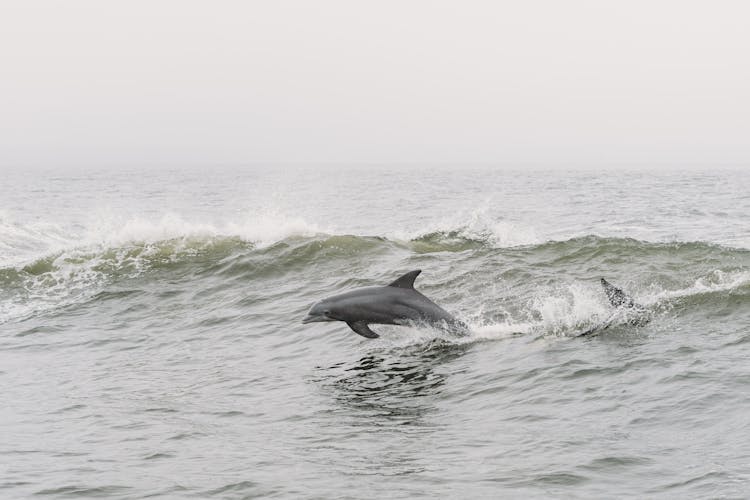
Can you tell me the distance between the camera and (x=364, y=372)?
40.6 ft

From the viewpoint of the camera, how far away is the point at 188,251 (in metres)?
23.7

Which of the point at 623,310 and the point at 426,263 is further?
the point at 426,263

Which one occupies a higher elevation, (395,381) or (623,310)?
(623,310)

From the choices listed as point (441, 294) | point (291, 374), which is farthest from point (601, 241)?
point (291, 374)

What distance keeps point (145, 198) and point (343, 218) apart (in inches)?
1094

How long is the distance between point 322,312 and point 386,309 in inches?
42.2

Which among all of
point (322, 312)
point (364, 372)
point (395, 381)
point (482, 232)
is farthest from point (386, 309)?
point (482, 232)

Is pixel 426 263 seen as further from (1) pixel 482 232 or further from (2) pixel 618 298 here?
(2) pixel 618 298

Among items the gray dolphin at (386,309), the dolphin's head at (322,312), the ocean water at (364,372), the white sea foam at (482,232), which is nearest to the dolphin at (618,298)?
the ocean water at (364,372)

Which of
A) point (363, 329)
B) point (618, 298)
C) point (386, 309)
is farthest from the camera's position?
point (386, 309)

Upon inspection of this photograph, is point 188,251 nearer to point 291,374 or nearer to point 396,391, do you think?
point 291,374

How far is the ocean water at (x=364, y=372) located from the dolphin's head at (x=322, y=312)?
2.20 ft

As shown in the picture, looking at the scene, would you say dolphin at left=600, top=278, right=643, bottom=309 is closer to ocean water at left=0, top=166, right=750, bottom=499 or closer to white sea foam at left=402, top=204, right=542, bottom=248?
ocean water at left=0, top=166, right=750, bottom=499

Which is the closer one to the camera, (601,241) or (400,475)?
(400,475)
